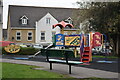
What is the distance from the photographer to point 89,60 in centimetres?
A: 1802

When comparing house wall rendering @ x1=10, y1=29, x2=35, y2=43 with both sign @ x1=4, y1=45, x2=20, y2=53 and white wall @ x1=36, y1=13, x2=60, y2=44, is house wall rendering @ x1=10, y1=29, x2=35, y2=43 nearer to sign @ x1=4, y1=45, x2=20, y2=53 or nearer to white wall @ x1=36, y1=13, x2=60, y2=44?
white wall @ x1=36, y1=13, x2=60, y2=44

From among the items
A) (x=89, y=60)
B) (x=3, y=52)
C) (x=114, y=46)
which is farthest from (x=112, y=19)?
(x=3, y=52)

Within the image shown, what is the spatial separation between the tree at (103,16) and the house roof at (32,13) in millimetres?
17082

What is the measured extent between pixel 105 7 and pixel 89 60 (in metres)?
11.4

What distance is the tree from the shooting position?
27.1 metres

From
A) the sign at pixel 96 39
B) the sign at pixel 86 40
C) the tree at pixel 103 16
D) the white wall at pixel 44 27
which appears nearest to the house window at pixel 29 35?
the white wall at pixel 44 27

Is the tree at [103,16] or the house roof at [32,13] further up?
the house roof at [32,13]

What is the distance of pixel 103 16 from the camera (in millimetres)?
27953

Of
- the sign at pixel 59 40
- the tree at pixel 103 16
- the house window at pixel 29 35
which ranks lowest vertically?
the sign at pixel 59 40

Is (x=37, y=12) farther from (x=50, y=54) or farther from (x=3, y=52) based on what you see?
(x=50, y=54)

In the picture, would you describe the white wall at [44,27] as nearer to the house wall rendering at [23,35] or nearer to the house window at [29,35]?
the house wall rendering at [23,35]

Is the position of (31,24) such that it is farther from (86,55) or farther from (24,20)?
(86,55)

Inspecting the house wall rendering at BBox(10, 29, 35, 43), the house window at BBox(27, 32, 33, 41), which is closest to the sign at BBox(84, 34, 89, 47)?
the house wall rendering at BBox(10, 29, 35, 43)

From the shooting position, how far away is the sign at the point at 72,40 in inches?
838
